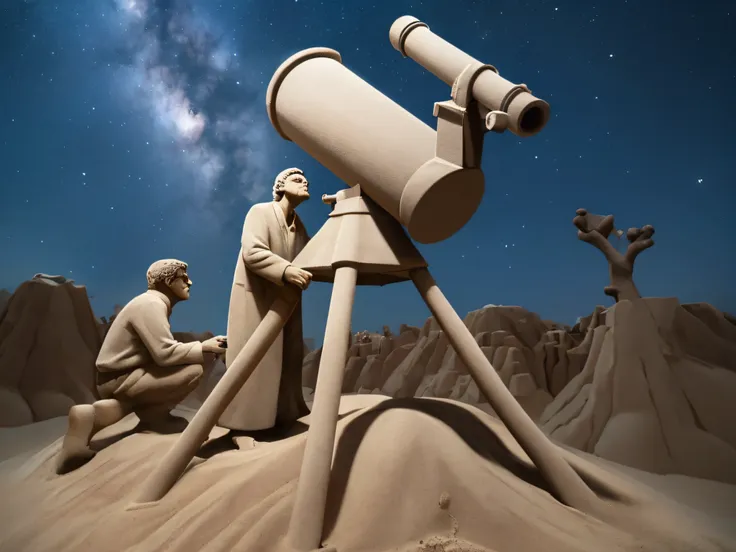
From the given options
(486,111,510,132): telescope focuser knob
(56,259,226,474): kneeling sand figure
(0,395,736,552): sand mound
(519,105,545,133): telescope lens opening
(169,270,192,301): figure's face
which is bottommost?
(0,395,736,552): sand mound

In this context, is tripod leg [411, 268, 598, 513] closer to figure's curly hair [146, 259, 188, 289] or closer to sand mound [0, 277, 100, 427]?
figure's curly hair [146, 259, 188, 289]

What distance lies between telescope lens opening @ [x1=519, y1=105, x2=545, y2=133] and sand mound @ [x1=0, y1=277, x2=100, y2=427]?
8460 mm

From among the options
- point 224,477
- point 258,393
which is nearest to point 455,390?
point 258,393

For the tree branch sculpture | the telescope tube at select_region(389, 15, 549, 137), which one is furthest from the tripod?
the tree branch sculpture

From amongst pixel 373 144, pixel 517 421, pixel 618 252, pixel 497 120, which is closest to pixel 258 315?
pixel 373 144

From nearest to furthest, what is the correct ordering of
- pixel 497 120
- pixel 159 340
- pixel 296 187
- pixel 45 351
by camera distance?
pixel 497 120 < pixel 159 340 < pixel 296 187 < pixel 45 351

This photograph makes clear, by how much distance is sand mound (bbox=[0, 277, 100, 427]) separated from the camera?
7.52m

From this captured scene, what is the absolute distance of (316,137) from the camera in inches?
130

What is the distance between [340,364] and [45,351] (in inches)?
305

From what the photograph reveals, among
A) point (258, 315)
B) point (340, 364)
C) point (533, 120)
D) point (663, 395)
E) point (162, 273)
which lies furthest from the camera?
point (663, 395)

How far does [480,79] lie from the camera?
2611 millimetres

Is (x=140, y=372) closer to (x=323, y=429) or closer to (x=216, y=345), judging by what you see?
(x=216, y=345)

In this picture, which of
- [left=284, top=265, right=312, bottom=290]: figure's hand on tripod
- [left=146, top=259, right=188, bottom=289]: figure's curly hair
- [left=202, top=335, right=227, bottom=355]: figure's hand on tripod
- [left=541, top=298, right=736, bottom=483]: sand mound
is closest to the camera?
[left=284, top=265, right=312, bottom=290]: figure's hand on tripod

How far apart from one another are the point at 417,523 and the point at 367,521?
249 millimetres
